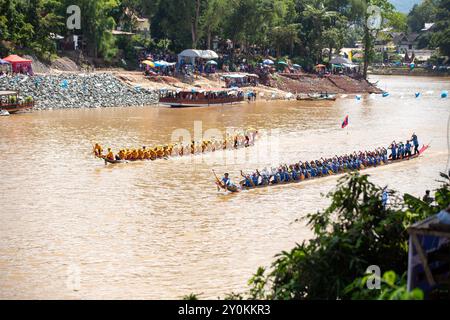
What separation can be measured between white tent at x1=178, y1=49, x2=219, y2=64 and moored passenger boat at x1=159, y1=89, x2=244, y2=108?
563 centimetres

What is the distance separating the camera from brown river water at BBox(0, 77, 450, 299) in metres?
16.6

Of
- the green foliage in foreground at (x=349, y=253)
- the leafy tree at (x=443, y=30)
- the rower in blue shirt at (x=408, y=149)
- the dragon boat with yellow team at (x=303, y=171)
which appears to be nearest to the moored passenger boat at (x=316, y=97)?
the rower in blue shirt at (x=408, y=149)

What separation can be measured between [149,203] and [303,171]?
657cm

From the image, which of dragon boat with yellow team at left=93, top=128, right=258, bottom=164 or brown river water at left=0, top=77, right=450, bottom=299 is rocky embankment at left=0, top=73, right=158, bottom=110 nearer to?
brown river water at left=0, top=77, right=450, bottom=299

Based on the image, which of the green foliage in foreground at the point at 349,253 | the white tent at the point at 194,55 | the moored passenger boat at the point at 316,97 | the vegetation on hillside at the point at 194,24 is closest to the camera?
the green foliage in foreground at the point at 349,253

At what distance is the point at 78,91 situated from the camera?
4934cm

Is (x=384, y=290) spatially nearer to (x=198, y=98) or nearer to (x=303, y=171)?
(x=303, y=171)

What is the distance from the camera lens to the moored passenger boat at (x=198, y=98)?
51.0m

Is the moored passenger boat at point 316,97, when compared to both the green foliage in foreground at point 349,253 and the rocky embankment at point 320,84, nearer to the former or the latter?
the rocky embankment at point 320,84

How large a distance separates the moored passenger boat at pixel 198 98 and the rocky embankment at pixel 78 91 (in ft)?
5.40

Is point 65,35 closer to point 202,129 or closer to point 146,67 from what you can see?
point 146,67

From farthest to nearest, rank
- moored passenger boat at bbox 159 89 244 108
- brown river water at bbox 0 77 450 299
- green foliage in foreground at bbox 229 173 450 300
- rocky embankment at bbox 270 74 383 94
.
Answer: rocky embankment at bbox 270 74 383 94
moored passenger boat at bbox 159 89 244 108
brown river water at bbox 0 77 450 299
green foliage in foreground at bbox 229 173 450 300

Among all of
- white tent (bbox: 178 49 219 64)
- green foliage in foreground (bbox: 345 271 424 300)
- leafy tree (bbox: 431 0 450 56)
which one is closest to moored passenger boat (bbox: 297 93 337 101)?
white tent (bbox: 178 49 219 64)
